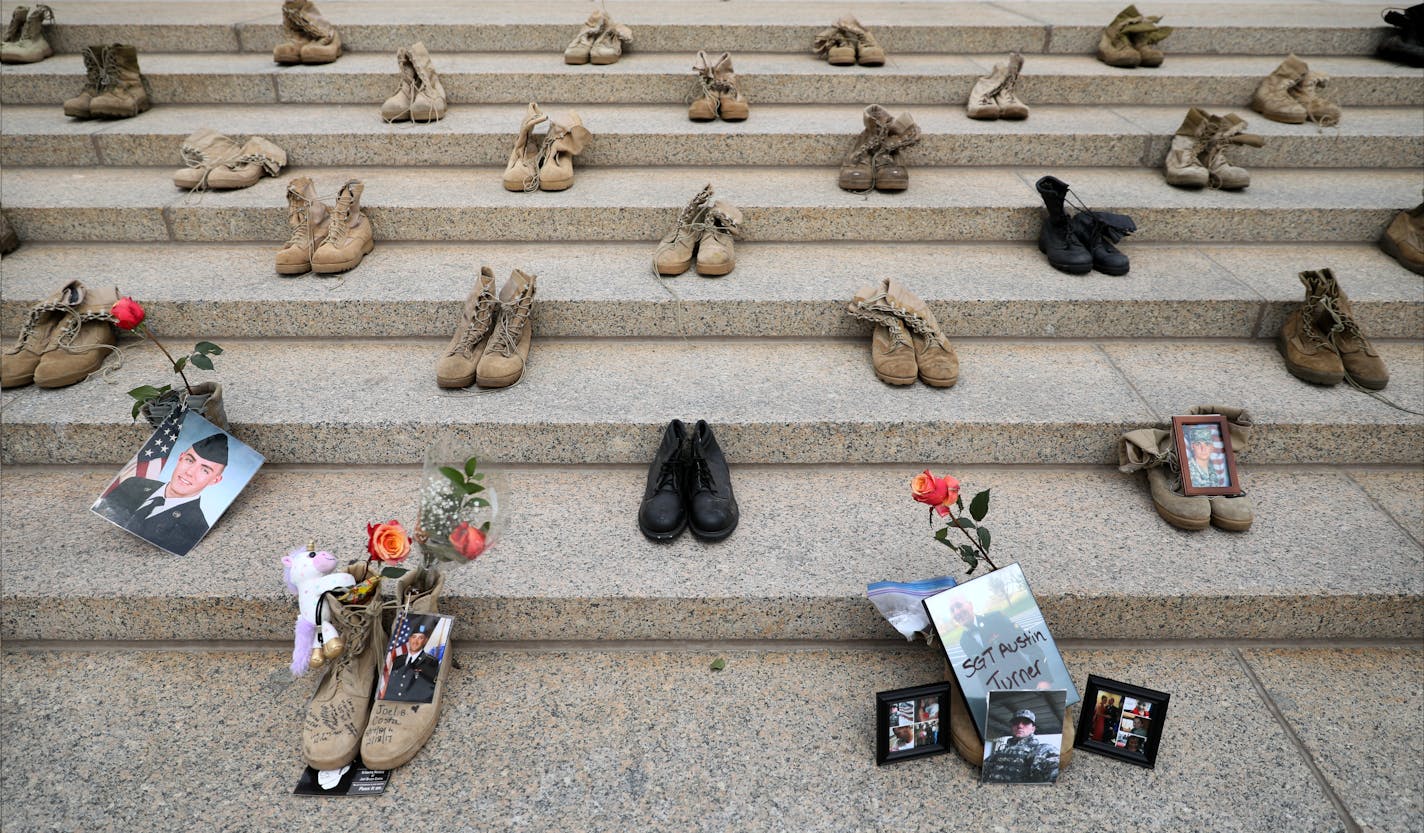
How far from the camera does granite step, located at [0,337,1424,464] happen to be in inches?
108

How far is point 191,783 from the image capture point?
6.49 ft

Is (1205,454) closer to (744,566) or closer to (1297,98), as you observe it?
(744,566)

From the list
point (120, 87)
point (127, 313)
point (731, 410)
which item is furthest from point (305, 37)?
point (731, 410)

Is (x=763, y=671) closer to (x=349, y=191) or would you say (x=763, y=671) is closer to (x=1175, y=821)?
(x=1175, y=821)

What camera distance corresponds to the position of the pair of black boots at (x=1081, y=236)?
3.39 m

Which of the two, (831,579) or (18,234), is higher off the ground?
(18,234)

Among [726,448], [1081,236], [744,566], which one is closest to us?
[744,566]

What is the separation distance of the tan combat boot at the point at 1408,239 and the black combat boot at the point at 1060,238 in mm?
1432

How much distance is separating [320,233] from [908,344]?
2.47m

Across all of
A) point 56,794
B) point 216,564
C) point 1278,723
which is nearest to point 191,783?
point 56,794

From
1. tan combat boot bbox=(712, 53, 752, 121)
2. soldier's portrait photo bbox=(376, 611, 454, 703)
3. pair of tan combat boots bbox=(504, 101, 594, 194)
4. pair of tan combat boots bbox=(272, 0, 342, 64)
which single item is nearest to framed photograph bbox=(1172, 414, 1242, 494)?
soldier's portrait photo bbox=(376, 611, 454, 703)

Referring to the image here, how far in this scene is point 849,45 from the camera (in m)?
4.68

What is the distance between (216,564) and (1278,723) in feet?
10.1

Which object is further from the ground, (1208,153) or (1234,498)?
(1208,153)
